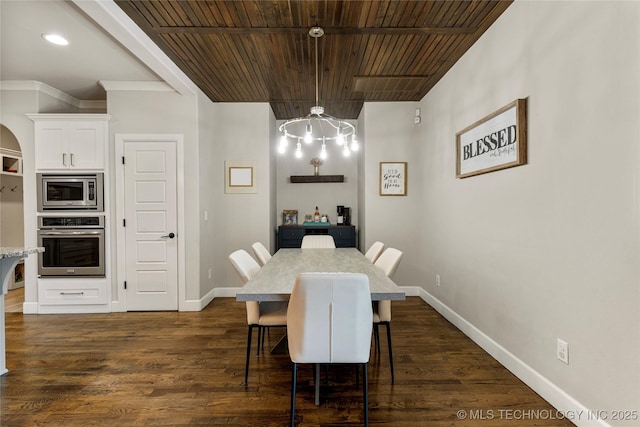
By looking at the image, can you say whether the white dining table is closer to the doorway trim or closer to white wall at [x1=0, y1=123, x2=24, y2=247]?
the doorway trim

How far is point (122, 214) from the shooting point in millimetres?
3627

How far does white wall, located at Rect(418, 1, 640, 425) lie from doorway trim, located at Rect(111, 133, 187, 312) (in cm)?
310

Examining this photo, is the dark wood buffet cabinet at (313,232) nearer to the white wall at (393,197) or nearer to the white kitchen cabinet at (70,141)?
the white wall at (393,197)

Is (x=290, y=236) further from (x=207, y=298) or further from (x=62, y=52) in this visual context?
(x=62, y=52)

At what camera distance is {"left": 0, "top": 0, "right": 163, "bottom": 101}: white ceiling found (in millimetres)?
2346

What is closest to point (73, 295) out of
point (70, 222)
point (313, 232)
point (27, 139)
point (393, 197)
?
point (70, 222)

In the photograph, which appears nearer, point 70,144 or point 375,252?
point 375,252

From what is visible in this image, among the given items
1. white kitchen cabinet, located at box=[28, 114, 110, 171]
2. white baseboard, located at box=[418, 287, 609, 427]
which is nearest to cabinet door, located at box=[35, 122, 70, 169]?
white kitchen cabinet, located at box=[28, 114, 110, 171]

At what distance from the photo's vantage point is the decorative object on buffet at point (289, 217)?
16.3ft

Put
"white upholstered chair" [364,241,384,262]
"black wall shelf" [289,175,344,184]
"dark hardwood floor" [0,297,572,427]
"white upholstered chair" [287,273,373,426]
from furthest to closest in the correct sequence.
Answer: "black wall shelf" [289,175,344,184] < "white upholstered chair" [364,241,384,262] < "dark hardwood floor" [0,297,572,427] < "white upholstered chair" [287,273,373,426]

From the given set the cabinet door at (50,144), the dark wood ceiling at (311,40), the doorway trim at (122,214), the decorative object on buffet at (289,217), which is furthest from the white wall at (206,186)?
the cabinet door at (50,144)

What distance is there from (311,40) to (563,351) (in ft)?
9.29

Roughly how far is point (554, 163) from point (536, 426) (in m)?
1.48

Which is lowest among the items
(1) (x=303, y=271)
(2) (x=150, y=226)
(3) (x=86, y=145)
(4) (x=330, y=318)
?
(4) (x=330, y=318)
